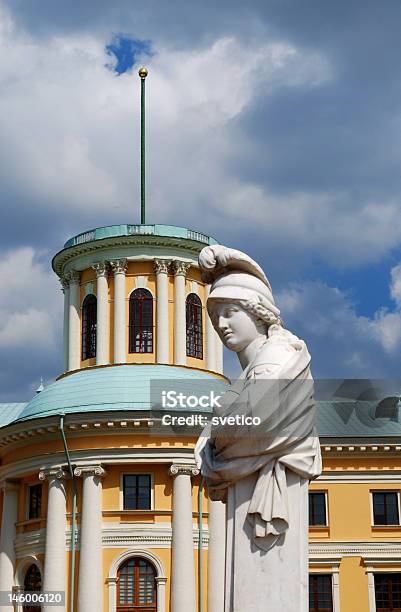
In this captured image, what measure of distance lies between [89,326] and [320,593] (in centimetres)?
1301

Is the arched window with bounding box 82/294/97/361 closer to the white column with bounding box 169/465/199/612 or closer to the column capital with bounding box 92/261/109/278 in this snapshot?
the column capital with bounding box 92/261/109/278

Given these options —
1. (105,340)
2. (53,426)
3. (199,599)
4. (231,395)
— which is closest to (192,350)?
(105,340)

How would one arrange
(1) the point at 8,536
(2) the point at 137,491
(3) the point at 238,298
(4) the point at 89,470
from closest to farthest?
(3) the point at 238,298 < (4) the point at 89,470 < (2) the point at 137,491 < (1) the point at 8,536

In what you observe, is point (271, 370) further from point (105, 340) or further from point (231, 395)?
point (105, 340)

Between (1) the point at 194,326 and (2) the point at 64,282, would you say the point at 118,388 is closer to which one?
(1) the point at 194,326

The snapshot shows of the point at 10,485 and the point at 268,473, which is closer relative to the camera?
the point at 268,473

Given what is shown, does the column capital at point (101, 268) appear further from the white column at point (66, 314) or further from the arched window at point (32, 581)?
the arched window at point (32, 581)

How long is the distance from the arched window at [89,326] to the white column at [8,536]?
582 centimetres

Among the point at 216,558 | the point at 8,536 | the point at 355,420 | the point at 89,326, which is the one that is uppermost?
the point at 89,326

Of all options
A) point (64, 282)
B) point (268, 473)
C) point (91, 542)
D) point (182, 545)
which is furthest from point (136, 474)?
point (268, 473)

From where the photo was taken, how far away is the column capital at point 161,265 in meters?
41.3

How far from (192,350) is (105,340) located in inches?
129

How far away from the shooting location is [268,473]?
5.56m

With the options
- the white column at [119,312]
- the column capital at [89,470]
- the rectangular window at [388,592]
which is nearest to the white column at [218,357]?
the white column at [119,312]
